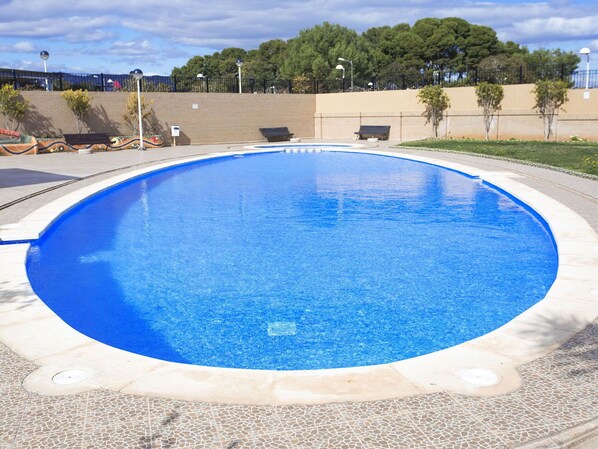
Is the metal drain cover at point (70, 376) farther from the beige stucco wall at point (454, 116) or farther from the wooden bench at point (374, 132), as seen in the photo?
the wooden bench at point (374, 132)

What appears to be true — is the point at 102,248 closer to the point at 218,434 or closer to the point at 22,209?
the point at 22,209

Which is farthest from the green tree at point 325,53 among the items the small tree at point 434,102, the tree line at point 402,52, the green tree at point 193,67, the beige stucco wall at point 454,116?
the green tree at point 193,67

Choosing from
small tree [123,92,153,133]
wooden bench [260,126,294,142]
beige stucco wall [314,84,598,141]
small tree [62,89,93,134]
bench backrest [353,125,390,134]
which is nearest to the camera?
small tree [62,89,93,134]

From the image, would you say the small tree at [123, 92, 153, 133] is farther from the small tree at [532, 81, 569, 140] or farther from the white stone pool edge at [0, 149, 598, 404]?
the white stone pool edge at [0, 149, 598, 404]

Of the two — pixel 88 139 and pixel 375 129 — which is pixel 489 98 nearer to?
pixel 375 129

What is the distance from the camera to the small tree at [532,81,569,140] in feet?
91.3

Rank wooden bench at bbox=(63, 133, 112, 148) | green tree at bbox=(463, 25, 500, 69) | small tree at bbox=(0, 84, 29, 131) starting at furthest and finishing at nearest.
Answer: green tree at bbox=(463, 25, 500, 69) → wooden bench at bbox=(63, 133, 112, 148) → small tree at bbox=(0, 84, 29, 131)

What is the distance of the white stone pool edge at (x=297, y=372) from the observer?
4723 millimetres

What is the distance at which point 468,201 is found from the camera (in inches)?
592

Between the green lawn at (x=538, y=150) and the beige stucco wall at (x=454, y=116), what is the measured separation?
1.52m

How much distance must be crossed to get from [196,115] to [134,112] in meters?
3.84

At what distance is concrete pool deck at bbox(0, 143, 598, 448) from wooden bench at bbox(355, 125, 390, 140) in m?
27.6

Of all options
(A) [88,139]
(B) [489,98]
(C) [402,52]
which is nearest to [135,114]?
(A) [88,139]

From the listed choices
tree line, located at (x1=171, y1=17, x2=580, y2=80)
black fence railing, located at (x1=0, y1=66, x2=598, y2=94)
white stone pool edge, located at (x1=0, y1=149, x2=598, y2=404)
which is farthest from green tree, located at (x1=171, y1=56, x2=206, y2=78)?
Result: white stone pool edge, located at (x1=0, y1=149, x2=598, y2=404)
